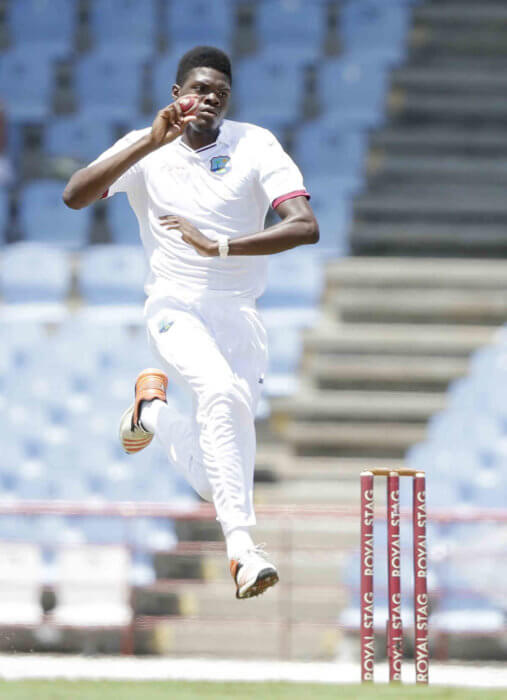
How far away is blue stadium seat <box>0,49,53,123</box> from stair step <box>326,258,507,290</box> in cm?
333

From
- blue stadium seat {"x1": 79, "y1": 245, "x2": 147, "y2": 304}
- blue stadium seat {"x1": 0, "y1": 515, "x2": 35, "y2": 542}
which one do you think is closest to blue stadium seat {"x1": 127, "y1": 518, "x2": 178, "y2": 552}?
blue stadium seat {"x1": 0, "y1": 515, "x2": 35, "y2": 542}

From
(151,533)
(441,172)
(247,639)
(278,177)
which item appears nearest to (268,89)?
(441,172)

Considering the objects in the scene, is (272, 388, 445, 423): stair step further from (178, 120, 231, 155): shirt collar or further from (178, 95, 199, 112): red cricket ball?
(178, 95, 199, 112): red cricket ball

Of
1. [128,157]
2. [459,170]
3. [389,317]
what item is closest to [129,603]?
[389,317]

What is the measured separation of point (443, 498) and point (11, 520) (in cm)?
276

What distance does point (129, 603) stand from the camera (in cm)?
745

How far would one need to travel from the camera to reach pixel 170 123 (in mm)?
3902

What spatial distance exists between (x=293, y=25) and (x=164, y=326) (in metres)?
8.38

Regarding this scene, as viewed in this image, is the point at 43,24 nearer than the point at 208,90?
No

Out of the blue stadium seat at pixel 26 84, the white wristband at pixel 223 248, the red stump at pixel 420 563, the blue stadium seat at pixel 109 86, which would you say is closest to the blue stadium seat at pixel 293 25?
the blue stadium seat at pixel 109 86

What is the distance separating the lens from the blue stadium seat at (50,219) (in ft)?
35.0

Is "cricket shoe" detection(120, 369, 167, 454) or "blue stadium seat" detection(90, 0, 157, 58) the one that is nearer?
"cricket shoe" detection(120, 369, 167, 454)

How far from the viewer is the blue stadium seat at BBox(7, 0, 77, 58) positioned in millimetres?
11984

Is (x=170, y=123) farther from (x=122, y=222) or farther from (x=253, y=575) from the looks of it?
(x=122, y=222)
